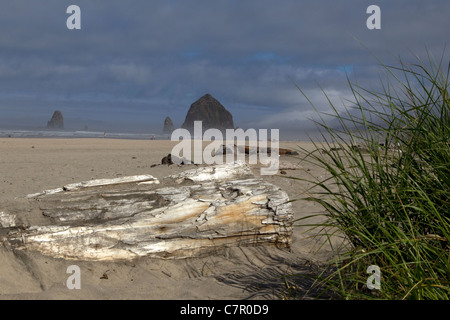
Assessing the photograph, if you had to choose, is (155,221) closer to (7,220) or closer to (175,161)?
(7,220)

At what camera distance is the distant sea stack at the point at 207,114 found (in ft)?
306

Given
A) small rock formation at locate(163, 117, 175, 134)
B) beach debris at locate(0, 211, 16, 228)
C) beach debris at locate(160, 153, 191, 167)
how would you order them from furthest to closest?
1. small rock formation at locate(163, 117, 175, 134)
2. beach debris at locate(160, 153, 191, 167)
3. beach debris at locate(0, 211, 16, 228)

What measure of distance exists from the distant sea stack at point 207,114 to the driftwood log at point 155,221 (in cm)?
8607

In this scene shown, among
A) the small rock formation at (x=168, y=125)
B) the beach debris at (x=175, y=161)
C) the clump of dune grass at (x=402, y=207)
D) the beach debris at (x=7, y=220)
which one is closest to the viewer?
the clump of dune grass at (x=402, y=207)

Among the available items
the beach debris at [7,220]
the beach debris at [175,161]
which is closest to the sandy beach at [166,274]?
the beach debris at [7,220]

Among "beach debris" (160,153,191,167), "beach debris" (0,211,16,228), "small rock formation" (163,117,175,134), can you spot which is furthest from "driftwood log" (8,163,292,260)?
"small rock formation" (163,117,175,134)

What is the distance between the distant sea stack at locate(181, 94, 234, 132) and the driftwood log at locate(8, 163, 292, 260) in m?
86.1

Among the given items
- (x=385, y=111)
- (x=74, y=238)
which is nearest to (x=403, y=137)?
(x=385, y=111)

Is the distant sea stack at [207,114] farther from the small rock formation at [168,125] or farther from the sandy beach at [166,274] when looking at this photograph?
the sandy beach at [166,274]

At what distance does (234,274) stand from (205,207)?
91 centimetres

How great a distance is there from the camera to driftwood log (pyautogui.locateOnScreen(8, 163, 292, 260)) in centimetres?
402

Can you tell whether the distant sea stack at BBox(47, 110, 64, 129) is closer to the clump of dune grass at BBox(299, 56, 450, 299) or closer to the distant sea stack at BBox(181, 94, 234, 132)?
the distant sea stack at BBox(181, 94, 234, 132)

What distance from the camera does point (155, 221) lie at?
167 inches
